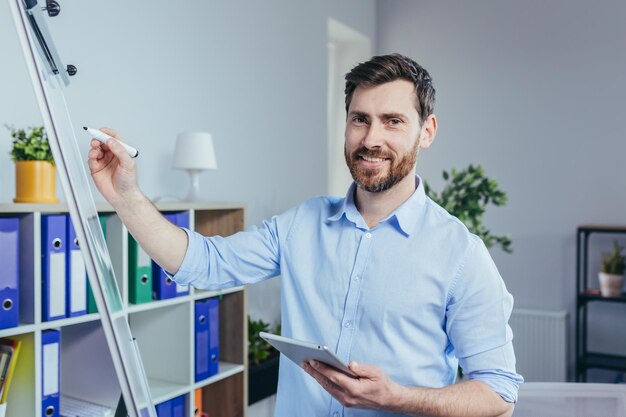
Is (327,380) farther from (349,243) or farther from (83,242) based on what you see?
(83,242)

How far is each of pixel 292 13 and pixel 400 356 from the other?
2565 millimetres

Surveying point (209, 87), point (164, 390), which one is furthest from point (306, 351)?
point (209, 87)

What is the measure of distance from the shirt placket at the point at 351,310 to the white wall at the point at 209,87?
4.01 ft

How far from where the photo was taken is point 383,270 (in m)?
1.34

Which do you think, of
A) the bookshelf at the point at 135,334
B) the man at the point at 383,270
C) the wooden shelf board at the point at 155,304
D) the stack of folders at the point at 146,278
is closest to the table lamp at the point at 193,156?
the bookshelf at the point at 135,334

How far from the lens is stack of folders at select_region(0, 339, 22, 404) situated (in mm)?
1647

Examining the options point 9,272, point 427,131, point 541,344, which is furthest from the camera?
point 541,344

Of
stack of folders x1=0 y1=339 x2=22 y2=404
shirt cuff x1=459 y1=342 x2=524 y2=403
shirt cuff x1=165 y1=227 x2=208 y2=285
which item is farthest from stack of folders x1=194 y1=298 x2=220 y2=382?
shirt cuff x1=459 y1=342 x2=524 y2=403

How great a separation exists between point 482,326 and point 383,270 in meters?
0.23

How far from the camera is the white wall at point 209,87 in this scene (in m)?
2.20

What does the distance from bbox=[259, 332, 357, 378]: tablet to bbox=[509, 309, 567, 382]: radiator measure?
3.16 meters

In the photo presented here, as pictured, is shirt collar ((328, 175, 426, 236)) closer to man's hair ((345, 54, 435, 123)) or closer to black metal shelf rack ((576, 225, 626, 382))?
man's hair ((345, 54, 435, 123))

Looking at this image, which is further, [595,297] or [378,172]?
[595,297]

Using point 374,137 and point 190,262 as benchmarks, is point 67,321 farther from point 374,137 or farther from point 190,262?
point 374,137
